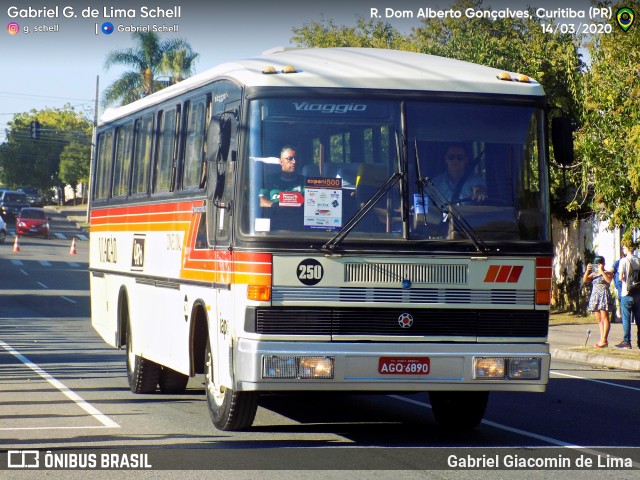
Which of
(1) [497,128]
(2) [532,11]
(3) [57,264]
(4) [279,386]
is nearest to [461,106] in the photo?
(1) [497,128]

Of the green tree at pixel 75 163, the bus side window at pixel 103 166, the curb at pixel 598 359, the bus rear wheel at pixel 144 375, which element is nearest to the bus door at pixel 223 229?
the bus rear wheel at pixel 144 375

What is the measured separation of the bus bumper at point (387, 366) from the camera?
980 cm

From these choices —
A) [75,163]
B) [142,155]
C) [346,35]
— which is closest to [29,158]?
[75,163]

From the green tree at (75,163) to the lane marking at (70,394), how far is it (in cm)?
10191

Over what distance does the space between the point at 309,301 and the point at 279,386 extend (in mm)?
701

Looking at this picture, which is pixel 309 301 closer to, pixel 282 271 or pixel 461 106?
pixel 282 271

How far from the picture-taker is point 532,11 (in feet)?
141

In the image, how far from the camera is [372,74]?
1035 cm

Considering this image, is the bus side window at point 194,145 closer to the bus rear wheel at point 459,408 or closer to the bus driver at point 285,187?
the bus driver at point 285,187

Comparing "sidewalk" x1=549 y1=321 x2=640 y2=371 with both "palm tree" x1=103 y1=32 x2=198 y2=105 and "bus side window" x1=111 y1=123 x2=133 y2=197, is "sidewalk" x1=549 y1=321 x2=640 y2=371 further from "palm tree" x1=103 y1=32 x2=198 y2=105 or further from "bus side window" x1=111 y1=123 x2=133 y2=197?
"palm tree" x1=103 y1=32 x2=198 y2=105

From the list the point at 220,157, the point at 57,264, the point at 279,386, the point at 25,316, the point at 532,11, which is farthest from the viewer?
the point at 57,264

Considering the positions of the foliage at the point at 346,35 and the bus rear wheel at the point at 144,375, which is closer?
the bus rear wheel at the point at 144,375

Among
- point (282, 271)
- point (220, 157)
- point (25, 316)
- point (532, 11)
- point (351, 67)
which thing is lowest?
point (25, 316)

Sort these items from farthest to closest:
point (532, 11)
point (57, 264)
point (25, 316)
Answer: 1. point (57, 264)
2. point (532, 11)
3. point (25, 316)
